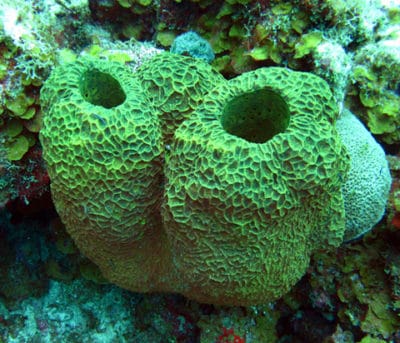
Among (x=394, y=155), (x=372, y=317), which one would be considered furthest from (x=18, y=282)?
(x=394, y=155)

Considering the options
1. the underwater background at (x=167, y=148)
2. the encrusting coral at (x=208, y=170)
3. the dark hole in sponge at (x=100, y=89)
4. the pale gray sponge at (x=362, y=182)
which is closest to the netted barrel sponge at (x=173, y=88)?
the encrusting coral at (x=208, y=170)

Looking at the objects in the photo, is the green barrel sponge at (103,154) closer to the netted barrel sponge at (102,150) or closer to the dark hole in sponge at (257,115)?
the netted barrel sponge at (102,150)

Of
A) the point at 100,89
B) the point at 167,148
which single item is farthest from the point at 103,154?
the point at 100,89

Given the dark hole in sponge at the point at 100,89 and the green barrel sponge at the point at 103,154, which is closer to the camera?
the green barrel sponge at the point at 103,154

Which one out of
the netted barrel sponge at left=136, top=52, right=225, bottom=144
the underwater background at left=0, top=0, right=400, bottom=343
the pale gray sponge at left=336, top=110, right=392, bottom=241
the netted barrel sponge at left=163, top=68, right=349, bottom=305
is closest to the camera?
the netted barrel sponge at left=163, top=68, right=349, bottom=305

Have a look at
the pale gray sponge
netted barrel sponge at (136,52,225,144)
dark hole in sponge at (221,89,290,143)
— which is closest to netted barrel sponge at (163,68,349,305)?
dark hole in sponge at (221,89,290,143)

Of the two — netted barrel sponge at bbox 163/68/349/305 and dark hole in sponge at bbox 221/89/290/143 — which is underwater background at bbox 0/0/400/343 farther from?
dark hole in sponge at bbox 221/89/290/143

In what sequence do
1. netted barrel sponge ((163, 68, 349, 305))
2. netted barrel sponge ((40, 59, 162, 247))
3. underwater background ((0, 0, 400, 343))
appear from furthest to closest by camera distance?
1. underwater background ((0, 0, 400, 343))
2. netted barrel sponge ((40, 59, 162, 247))
3. netted barrel sponge ((163, 68, 349, 305))
